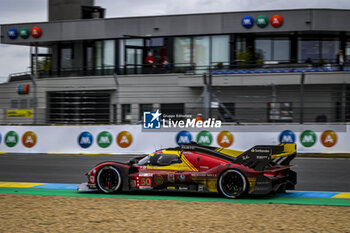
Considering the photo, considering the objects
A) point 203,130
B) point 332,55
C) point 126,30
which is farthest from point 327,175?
point 126,30

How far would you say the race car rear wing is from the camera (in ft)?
27.8

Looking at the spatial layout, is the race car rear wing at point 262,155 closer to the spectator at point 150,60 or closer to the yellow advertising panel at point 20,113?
the yellow advertising panel at point 20,113

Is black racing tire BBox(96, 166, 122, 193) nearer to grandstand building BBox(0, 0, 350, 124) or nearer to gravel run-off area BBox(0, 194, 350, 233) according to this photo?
gravel run-off area BBox(0, 194, 350, 233)

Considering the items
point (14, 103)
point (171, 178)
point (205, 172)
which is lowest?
point (171, 178)

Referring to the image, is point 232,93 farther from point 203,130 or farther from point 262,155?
point 262,155

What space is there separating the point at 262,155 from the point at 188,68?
21.6 m

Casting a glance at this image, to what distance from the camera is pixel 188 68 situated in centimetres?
2984

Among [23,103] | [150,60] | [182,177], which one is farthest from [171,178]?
[150,60]

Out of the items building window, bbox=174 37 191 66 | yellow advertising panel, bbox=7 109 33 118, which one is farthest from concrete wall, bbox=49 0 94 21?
yellow advertising panel, bbox=7 109 33 118

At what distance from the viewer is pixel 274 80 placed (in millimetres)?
25531

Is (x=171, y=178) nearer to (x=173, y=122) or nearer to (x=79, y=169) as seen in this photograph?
(x=79, y=169)

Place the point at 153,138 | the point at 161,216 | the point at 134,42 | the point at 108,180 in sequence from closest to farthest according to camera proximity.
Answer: the point at 161,216 → the point at 108,180 → the point at 153,138 → the point at 134,42

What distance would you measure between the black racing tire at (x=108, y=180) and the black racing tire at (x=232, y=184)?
73.2 inches

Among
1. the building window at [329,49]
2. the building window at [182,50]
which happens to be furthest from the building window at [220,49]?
the building window at [329,49]
